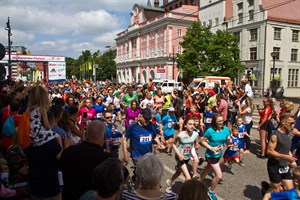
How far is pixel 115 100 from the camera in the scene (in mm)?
13141

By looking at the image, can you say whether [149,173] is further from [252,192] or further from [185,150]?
[252,192]

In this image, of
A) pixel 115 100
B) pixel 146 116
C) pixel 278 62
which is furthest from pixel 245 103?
pixel 278 62

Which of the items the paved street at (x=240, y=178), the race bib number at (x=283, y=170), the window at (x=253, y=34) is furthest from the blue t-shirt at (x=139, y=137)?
the window at (x=253, y=34)

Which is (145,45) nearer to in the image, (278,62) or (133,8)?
(133,8)

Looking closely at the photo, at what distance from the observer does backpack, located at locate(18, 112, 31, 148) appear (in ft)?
10.5

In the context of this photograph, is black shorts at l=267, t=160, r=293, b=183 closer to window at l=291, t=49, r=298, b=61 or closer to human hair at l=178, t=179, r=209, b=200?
human hair at l=178, t=179, r=209, b=200

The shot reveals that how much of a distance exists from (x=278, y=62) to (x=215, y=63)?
980 cm

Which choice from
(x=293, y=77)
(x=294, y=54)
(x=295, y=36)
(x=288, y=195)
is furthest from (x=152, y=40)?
(x=288, y=195)

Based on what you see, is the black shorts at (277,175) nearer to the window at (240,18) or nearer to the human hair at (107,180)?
the human hair at (107,180)

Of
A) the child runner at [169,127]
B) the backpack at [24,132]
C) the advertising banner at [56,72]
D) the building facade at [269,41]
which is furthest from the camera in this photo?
the building facade at [269,41]

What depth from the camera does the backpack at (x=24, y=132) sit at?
3.21 metres

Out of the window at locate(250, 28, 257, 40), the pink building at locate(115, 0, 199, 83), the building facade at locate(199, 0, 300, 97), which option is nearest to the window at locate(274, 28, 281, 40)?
the building facade at locate(199, 0, 300, 97)

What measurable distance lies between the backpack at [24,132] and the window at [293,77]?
4156 centimetres

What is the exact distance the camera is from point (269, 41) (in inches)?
1458
